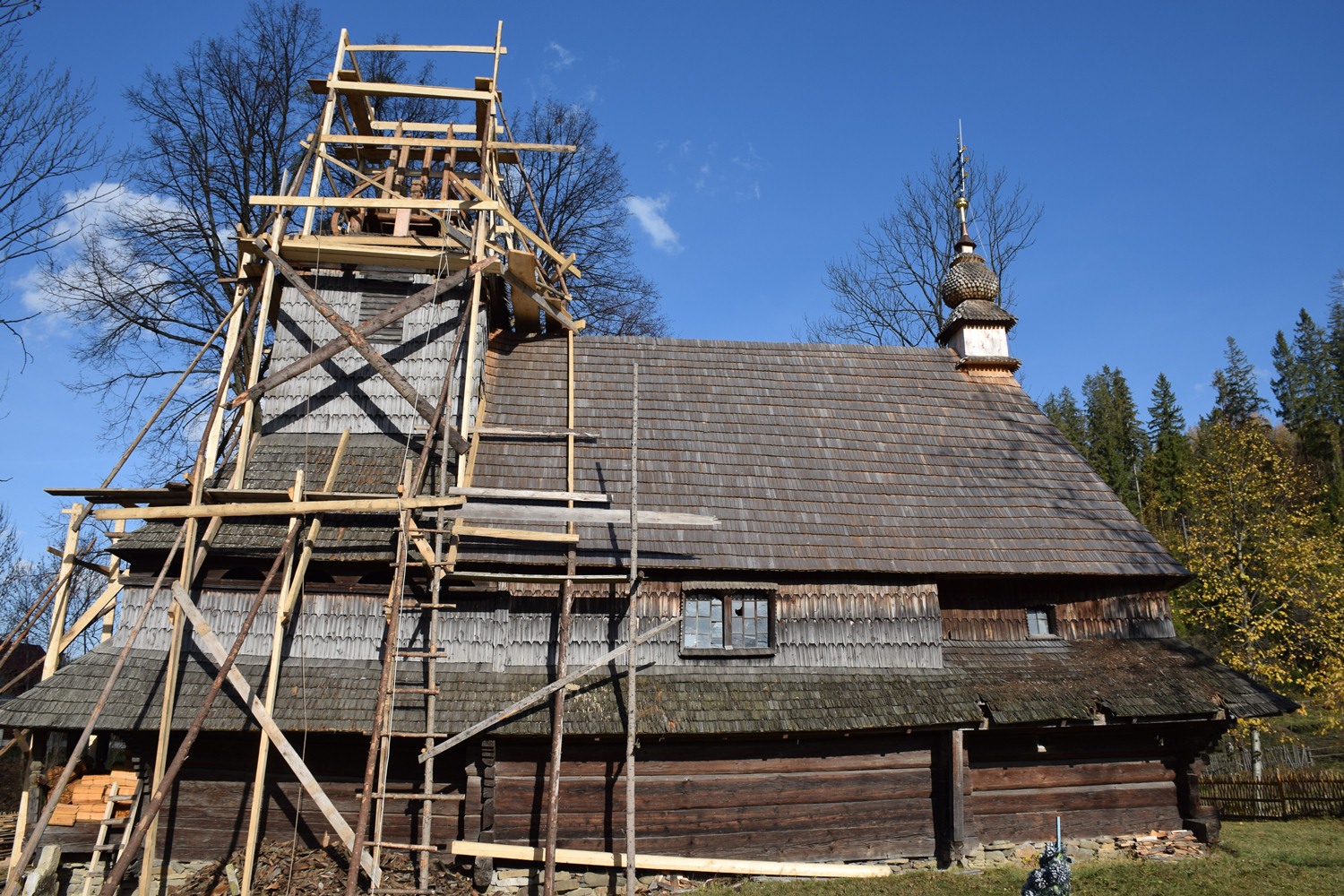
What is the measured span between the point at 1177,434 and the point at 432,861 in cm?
5075

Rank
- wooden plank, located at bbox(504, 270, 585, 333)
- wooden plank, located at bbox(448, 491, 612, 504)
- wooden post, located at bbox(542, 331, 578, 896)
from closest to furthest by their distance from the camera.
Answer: wooden post, located at bbox(542, 331, 578, 896) < wooden plank, located at bbox(448, 491, 612, 504) < wooden plank, located at bbox(504, 270, 585, 333)

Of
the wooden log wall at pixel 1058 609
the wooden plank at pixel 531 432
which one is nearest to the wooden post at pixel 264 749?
the wooden plank at pixel 531 432

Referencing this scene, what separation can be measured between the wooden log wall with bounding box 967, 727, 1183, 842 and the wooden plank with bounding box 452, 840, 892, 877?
73.0 inches

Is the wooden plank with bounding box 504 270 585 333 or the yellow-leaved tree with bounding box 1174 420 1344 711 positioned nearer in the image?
the wooden plank with bounding box 504 270 585 333

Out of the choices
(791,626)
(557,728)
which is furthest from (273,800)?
(791,626)

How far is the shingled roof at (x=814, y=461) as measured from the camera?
1171cm

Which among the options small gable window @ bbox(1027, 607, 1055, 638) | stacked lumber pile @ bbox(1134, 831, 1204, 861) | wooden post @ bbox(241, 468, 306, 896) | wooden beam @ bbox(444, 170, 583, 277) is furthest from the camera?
small gable window @ bbox(1027, 607, 1055, 638)

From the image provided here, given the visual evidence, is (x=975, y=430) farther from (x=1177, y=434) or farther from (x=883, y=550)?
(x=1177, y=434)

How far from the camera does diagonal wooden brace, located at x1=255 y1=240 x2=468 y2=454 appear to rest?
11164 mm

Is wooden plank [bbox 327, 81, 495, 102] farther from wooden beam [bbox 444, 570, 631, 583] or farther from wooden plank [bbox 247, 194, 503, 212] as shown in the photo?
wooden beam [bbox 444, 570, 631, 583]

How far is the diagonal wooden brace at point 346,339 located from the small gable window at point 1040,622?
31.1ft

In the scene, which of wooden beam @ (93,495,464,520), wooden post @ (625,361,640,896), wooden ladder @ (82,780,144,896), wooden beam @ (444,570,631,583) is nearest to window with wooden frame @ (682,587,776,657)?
wooden post @ (625,361,640,896)

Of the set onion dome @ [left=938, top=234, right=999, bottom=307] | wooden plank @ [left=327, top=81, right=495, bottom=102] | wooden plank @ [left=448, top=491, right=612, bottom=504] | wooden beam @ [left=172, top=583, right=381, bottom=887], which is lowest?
wooden beam @ [left=172, top=583, right=381, bottom=887]

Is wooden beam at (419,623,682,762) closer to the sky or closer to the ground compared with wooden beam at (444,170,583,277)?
closer to the ground
